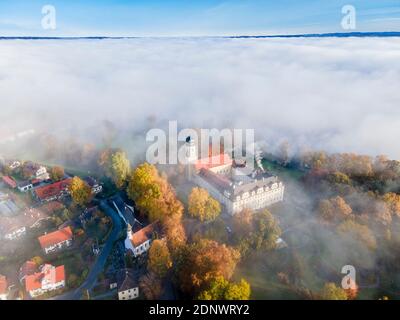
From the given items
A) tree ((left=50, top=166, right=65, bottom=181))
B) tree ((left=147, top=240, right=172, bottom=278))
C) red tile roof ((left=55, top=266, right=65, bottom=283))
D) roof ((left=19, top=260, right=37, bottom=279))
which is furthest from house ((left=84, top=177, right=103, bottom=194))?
tree ((left=147, top=240, right=172, bottom=278))

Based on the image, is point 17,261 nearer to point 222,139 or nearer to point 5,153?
point 5,153

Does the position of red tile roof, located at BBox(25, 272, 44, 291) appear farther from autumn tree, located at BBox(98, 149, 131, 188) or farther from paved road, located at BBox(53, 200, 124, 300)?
autumn tree, located at BBox(98, 149, 131, 188)

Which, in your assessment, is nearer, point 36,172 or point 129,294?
point 129,294

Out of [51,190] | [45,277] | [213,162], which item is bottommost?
[45,277]

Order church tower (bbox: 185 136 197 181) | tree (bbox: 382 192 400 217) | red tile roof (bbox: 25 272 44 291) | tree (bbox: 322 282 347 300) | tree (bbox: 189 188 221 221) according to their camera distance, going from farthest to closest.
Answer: church tower (bbox: 185 136 197 181) → tree (bbox: 189 188 221 221) → tree (bbox: 382 192 400 217) → red tile roof (bbox: 25 272 44 291) → tree (bbox: 322 282 347 300)

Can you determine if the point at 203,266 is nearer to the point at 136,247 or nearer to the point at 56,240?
the point at 136,247

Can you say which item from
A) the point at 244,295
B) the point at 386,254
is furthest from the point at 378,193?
the point at 244,295

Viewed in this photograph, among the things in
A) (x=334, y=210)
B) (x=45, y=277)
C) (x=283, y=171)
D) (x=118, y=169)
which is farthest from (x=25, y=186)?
(x=334, y=210)
